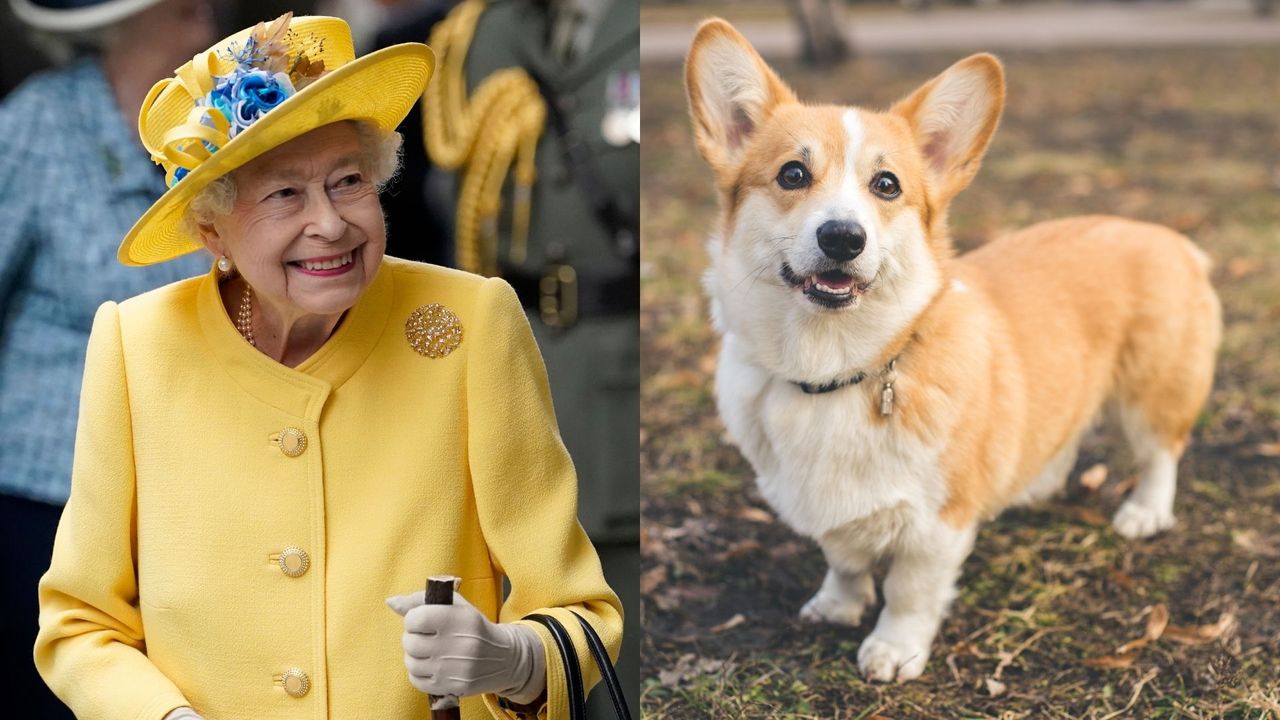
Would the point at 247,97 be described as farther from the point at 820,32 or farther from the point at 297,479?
the point at 820,32

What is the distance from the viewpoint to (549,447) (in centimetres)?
173

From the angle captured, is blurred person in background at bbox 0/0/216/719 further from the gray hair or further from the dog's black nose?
the dog's black nose

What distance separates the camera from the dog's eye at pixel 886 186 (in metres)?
1.97

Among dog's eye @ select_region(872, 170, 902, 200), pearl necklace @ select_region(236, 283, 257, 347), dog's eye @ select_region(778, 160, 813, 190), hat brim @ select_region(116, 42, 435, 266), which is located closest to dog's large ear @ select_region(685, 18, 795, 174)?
dog's eye @ select_region(778, 160, 813, 190)

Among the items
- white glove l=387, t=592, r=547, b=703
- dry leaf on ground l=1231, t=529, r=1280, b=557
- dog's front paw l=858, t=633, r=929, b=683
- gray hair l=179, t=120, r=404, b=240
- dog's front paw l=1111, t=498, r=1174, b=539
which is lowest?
dog's front paw l=858, t=633, r=929, b=683

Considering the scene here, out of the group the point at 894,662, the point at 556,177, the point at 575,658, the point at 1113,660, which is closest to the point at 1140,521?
the point at 1113,660

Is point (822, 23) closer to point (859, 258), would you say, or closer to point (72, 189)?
point (859, 258)

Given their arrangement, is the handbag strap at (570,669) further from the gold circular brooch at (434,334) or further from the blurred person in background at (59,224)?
the blurred person in background at (59,224)

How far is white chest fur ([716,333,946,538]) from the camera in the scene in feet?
7.07

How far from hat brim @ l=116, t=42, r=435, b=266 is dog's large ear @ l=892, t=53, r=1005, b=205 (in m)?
0.83

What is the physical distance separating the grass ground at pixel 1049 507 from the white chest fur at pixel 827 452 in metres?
0.20

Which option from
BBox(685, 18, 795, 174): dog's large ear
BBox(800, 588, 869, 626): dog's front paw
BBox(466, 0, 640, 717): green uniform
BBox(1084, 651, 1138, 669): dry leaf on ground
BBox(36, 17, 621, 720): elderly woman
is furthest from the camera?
BBox(466, 0, 640, 717): green uniform

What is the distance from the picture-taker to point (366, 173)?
1.63 meters

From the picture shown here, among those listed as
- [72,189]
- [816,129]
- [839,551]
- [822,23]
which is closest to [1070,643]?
[839,551]
